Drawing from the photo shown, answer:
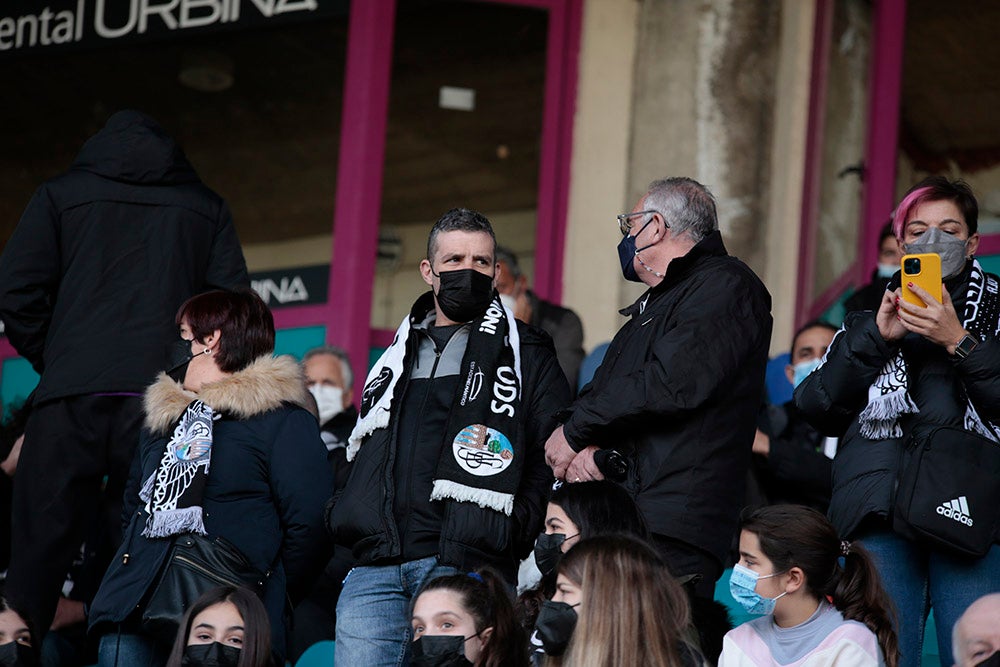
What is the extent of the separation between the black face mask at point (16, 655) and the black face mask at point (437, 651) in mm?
1581

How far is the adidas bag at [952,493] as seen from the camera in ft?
15.8

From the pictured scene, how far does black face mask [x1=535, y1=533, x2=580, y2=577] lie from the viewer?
504cm

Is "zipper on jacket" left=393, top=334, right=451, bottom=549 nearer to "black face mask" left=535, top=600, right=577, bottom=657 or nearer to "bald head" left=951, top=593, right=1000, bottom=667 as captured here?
"black face mask" left=535, top=600, right=577, bottom=657

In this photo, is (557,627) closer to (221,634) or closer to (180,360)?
(221,634)

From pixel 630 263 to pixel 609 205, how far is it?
431 cm

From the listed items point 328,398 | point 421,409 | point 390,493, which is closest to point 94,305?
point 421,409

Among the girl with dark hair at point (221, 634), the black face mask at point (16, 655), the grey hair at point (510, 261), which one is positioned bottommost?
the black face mask at point (16, 655)

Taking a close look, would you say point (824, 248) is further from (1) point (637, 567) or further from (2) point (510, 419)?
(1) point (637, 567)

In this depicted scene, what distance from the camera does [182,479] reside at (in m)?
5.55

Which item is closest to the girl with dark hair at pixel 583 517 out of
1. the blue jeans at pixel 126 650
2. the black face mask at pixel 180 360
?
the blue jeans at pixel 126 650

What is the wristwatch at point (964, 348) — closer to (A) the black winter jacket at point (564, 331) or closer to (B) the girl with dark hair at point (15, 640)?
(B) the girl with dark hair at point (15, 640)

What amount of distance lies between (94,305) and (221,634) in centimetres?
180

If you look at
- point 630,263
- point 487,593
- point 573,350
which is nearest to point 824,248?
point 573,350

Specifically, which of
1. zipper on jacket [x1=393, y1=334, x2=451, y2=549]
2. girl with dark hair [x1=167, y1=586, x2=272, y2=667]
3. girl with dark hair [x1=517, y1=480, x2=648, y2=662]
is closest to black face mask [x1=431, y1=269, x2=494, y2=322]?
zipper on jacket [x1=393, y1=334, x2=451, y2=549]
